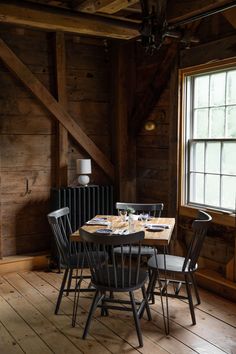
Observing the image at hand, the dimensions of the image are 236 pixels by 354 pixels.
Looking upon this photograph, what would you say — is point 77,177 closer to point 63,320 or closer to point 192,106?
point 192,106

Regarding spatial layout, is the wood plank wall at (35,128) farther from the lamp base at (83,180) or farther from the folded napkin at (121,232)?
the folded napkin at (121,232)

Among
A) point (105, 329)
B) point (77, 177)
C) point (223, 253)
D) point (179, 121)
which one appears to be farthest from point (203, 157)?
point (105, 329)

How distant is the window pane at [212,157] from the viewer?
4445 millimetres

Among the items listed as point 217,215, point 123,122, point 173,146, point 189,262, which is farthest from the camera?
point 123,122

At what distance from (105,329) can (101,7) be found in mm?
2907

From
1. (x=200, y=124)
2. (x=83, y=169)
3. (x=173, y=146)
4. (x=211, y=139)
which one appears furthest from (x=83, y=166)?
(x=211, y=139)

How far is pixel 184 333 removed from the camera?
136 inches

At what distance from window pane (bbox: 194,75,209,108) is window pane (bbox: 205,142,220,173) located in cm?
46

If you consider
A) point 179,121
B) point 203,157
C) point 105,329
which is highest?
point 179,121

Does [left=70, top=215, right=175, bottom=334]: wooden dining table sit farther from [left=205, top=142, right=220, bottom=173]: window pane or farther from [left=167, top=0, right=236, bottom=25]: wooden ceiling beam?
[left=167, top=0, right=236, bottom=25]: wooden ceiling beam

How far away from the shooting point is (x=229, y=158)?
4.31 metres

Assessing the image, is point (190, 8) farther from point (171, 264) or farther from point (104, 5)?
point (171, 264)

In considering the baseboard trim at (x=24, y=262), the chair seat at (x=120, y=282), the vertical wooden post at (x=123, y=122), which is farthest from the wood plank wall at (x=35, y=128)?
the chair seat at (x=120, y=282)

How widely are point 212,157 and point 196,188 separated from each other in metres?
0.44
